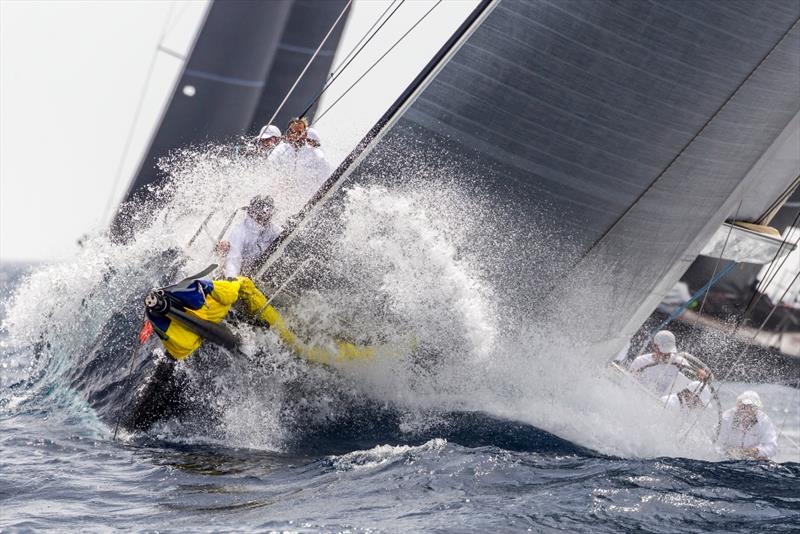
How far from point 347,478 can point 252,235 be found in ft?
6.18

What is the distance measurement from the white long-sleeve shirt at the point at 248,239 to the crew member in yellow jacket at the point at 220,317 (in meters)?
0.53

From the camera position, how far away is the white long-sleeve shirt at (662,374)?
6.70 m

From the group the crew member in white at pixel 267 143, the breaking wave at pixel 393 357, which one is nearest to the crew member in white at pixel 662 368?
the breaking wave at pixel 393 357

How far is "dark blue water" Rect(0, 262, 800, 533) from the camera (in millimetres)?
3283

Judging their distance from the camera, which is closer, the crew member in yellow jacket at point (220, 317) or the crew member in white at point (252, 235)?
the crew member in yellow jacket at point (220, 317)

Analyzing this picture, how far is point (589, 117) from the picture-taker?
4.87m

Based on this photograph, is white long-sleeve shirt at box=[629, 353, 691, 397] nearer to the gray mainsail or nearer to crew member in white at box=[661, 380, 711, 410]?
crew member in white at box=[661, 380, 711, 410]

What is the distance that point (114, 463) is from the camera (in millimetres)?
4000

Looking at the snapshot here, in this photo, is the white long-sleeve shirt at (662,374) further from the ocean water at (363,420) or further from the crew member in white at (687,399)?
the ocean water at (363,420)

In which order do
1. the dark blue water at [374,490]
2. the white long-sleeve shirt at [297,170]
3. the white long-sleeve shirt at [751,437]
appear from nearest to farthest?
the dark blue water at [374,490] → the white long-sleeve shirt at [297,170] → the white long-sleeve shirt at [751,437]

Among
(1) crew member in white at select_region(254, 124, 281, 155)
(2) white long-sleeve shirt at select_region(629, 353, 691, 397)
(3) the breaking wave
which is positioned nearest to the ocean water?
(3) the breaking wave

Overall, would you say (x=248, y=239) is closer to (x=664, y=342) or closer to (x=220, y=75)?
(x=664, y=342)

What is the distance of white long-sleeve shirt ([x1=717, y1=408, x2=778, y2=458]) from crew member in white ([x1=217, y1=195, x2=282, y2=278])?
9.11 ft

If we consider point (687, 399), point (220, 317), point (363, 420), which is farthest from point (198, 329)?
point (687, 399)
